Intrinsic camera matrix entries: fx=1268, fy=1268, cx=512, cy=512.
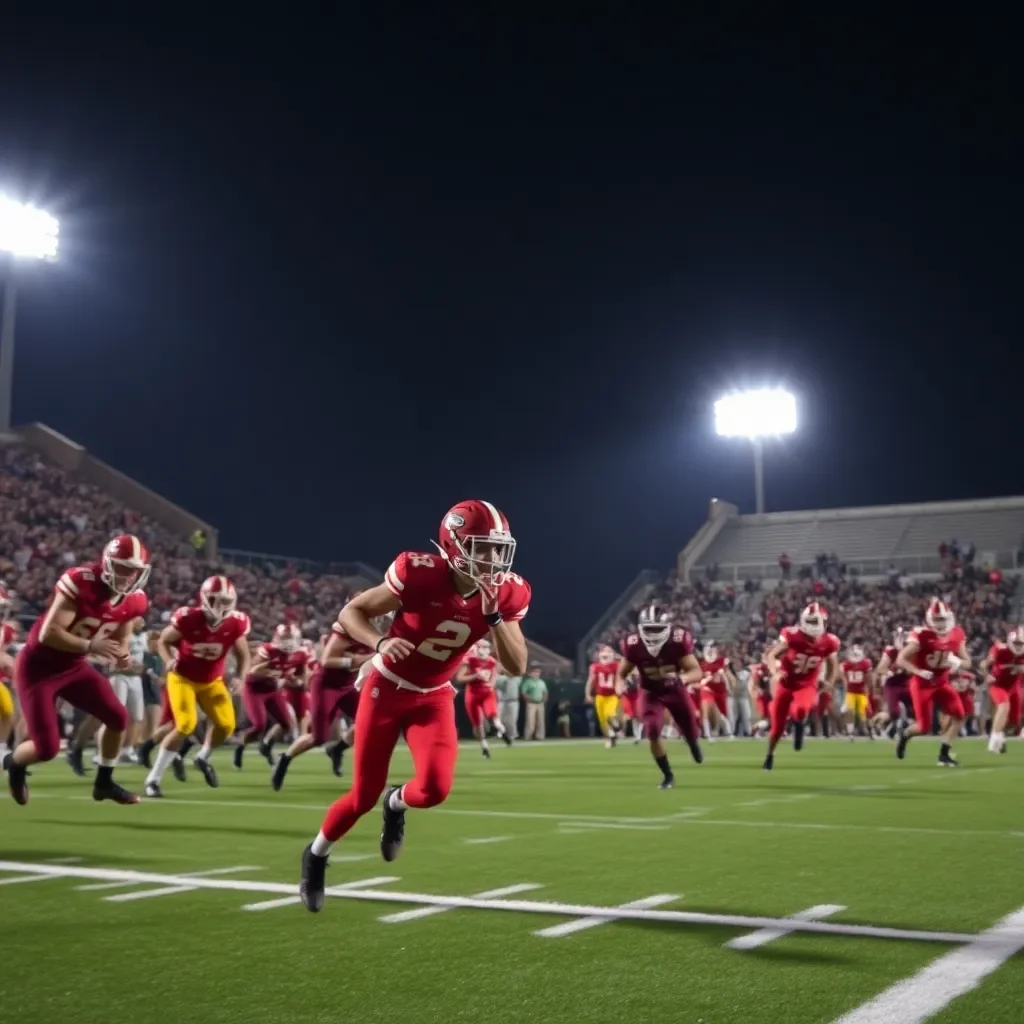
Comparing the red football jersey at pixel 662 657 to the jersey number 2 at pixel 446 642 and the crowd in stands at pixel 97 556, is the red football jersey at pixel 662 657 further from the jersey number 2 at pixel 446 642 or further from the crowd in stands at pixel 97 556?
the crowd in stands at pixel 97 556

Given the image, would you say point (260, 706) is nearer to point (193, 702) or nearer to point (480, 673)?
point (193, 702)

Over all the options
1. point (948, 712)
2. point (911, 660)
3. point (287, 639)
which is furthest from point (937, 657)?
point (287, 639)

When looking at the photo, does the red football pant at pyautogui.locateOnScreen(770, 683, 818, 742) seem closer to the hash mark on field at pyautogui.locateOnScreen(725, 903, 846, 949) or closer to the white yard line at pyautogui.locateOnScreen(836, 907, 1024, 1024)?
the hash mark on field at pyautogui.locateOnScreen(725, 903, 846, 949)

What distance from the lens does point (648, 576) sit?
1688 inches

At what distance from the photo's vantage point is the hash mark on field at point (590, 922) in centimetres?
486

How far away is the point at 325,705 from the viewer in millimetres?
12086

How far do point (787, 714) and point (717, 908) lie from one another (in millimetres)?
10156

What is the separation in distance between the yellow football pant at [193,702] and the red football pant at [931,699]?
8.24 m

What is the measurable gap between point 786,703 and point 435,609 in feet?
35.2

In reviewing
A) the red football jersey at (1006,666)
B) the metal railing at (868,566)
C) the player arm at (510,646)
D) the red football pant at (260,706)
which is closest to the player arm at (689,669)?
the red football pant at (260,706)

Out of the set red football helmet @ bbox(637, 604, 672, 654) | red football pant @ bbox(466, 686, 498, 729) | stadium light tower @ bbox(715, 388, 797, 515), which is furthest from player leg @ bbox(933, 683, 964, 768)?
stadium light tower @ bbox(715, 388, 797, 515)

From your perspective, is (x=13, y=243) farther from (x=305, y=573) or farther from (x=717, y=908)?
(x=717, y=908)

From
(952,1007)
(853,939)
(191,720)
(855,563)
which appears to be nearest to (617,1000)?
(952,1007)

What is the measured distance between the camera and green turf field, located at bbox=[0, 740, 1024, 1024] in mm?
3848
